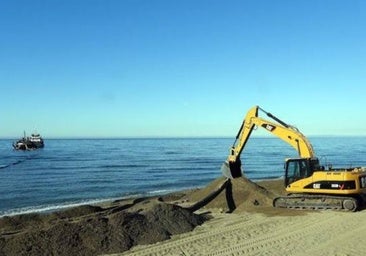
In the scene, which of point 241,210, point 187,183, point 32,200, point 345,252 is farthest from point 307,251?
point 187,183

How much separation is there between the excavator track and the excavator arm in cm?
192

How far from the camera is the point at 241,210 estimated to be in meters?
20.3

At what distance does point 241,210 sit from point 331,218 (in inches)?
166

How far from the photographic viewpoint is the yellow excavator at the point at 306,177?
1866 centimetres

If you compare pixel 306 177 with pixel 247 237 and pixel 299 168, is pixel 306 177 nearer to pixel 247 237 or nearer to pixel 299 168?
pixel 299 168

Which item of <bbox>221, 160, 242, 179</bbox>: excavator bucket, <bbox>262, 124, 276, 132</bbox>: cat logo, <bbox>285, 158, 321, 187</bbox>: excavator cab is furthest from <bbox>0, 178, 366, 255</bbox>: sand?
<bbox>262, 124, 276, 132</bbox>: cat logo

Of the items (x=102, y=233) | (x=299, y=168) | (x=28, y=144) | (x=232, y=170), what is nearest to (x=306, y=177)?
(x=299, y=168)

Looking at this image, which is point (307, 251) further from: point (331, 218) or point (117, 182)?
point (117, 182)

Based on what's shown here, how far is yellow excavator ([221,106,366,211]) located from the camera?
61.2 ft

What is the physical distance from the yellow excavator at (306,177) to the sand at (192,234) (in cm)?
61

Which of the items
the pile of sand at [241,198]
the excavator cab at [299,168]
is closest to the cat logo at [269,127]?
the excavator cab at [299,168]

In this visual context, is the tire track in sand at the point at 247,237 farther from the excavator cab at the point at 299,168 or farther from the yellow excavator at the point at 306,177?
the excavator cab at the point at 299,168

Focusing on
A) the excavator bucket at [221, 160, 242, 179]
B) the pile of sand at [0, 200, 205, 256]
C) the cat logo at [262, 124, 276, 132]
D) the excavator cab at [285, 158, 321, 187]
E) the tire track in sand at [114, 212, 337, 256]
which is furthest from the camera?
the excavator bucket at [221, 160, 242, 179]

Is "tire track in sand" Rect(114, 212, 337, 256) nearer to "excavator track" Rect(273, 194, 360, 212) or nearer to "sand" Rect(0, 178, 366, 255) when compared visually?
"sand" Rect(0, 178, 366, 255)
